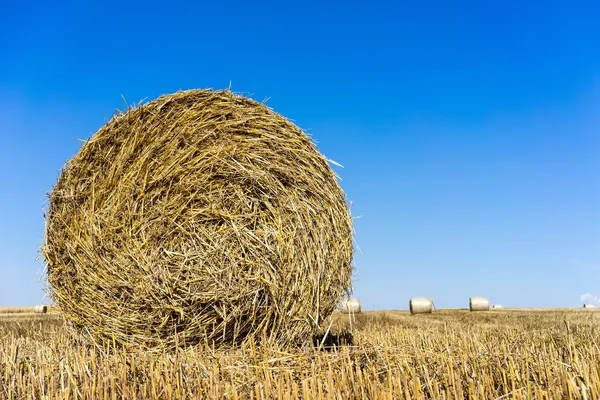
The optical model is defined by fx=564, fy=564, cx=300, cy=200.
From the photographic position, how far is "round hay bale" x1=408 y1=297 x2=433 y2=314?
1263 centimetres

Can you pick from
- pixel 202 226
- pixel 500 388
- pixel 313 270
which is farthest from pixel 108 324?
pixel 500 388

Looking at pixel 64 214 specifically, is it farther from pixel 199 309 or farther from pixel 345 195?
pixel 345 195

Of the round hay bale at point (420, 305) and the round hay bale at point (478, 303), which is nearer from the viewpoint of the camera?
the round hay bale at point (420, 305)

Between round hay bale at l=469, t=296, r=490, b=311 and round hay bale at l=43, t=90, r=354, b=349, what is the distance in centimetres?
1026

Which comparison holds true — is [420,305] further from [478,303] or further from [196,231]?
[196,231]

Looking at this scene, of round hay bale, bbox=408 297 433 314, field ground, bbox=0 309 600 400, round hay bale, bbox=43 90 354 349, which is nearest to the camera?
field ground, bbox=0 309 600 400

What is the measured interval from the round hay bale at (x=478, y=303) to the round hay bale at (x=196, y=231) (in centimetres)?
1026

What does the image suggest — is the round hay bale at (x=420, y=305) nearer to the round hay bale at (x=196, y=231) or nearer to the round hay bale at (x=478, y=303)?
the round hay bale at (x=478, y=303)

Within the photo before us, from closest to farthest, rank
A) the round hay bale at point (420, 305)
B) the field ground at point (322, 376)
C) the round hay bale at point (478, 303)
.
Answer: the field ground at point (322, 376)
the round hay bale at point (420, 305)
the round hay bale at point (478, 303)

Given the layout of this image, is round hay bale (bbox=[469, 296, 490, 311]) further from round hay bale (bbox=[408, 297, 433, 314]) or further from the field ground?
the field ground

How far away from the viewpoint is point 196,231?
4.46 m

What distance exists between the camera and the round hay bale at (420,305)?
1263 centimetres

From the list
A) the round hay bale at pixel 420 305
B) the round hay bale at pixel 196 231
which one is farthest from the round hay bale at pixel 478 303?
the round hay bale at pixel 196 231

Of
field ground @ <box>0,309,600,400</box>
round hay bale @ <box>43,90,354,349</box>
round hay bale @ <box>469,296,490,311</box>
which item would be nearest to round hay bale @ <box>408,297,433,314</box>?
round hay bale @ <box>469,296,490,311</box>
